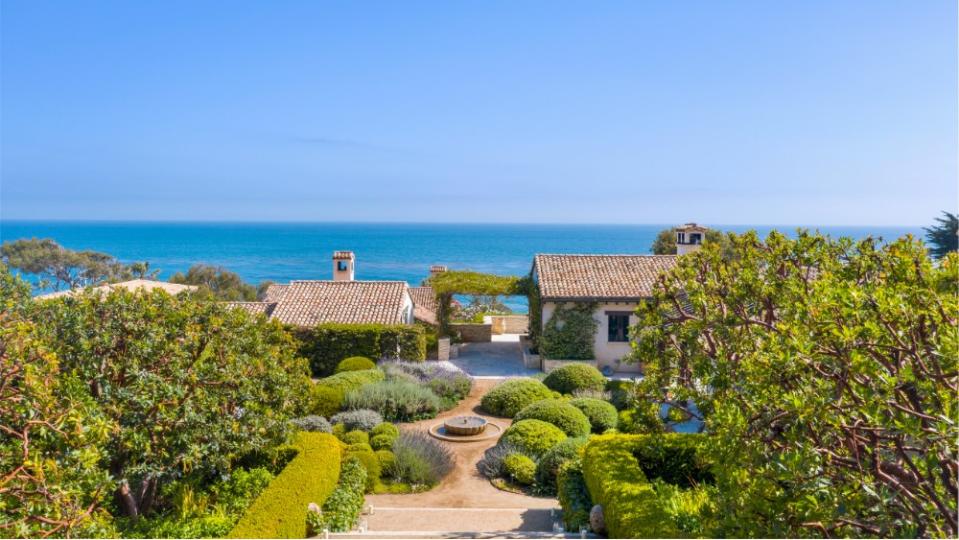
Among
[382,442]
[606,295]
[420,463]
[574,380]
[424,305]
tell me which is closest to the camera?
[420,463]

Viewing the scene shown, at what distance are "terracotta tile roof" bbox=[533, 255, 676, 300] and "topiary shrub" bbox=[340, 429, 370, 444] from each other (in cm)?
1205

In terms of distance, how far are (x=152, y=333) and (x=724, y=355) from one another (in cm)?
846

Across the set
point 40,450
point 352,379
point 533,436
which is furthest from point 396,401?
point 40,450

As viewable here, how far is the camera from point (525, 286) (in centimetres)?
3020

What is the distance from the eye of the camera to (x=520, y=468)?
559 inches

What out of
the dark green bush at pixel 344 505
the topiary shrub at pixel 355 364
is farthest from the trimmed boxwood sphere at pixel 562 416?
the topiary shrub at pixel 355 364

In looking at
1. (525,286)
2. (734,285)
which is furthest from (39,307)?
(525,286)

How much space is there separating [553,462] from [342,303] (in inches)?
670

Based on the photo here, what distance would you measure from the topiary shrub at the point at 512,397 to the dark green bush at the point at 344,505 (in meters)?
7.22

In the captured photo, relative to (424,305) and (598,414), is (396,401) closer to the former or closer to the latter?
(598,414)

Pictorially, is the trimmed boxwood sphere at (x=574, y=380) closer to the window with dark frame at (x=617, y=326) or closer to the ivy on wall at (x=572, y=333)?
the ivy on wall at (x=572, y=333)

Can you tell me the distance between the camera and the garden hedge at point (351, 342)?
25.4 metres

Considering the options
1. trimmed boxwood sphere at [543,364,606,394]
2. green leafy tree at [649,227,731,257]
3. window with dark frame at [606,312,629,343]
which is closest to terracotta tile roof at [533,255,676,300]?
window with dark frame at [606,312,629,343]

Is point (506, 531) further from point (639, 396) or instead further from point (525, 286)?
point (525, 286)
